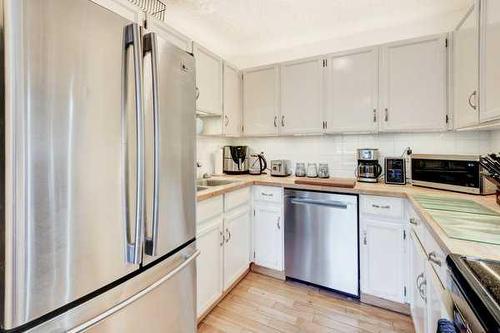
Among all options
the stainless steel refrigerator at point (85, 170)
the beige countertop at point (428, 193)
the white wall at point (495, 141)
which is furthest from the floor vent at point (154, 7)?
the white wall at point (495, 141)

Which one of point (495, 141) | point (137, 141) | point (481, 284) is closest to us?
point (481, 284)

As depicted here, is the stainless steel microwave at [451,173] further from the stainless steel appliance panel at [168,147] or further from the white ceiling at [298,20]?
the stainless steel appliance panel at [168,147]

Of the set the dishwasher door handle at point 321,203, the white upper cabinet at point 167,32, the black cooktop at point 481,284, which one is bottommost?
the dishwasher door handle at point 321,203

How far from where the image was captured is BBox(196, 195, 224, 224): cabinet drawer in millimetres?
1712

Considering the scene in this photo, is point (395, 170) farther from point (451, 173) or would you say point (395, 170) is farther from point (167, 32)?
point (167, 32)

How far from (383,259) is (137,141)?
1912mm

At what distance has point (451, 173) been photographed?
184 centimetres

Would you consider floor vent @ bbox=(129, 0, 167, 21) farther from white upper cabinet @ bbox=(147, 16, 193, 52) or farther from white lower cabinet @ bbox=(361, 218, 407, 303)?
white lower cabinet @ bbox=(361, 218, 407, 303)

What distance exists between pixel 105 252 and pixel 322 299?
1801 millimetres

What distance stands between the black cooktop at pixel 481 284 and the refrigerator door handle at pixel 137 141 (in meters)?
1.00

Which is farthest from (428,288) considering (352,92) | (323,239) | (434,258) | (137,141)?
(352,92)

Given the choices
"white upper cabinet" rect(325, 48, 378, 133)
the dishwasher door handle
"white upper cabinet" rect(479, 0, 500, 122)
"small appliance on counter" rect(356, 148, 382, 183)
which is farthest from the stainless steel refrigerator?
"small appliance on counter" rect(356, 148, 382, 183)

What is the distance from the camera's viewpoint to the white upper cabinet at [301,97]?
252cm

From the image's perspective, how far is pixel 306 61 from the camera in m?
2.55
